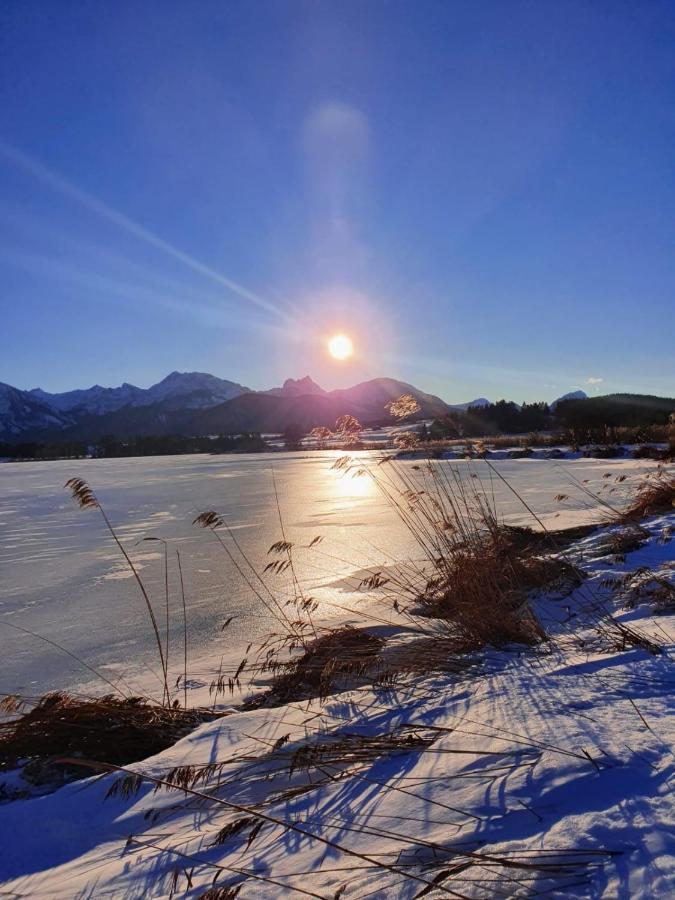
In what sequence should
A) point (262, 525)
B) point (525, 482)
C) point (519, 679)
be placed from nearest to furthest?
point (519, 679) < point (262, 525) < point (525, 482)

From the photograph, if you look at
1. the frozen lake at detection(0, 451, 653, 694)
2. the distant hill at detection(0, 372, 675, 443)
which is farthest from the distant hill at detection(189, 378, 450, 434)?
the frozen lake at detection(0, 451, 653, 694)

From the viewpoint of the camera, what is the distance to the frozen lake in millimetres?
3238

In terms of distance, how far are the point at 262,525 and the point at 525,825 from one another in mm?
6455

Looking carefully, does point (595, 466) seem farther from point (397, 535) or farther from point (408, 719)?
point (408, 719)

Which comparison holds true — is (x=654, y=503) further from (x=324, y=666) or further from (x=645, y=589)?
(x=324, y=666)

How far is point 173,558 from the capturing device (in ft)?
18.6

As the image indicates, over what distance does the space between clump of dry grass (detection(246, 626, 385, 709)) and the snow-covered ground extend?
0.27 metres

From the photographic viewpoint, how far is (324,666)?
2.58 m

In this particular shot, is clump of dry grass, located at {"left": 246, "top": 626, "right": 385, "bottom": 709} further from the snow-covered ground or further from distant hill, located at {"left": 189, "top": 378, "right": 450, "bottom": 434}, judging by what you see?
distant hill, located at {"left": 189, "top": 378, "right": 450, "bottom": 434}

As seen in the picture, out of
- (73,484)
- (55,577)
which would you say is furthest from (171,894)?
(55,577)

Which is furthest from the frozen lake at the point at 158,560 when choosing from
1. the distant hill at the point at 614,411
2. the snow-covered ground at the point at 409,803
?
the distant hill at the point at 614,411

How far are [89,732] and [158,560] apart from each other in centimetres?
360

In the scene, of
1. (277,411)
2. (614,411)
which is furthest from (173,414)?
(614,411)

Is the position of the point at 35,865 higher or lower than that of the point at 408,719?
lower
